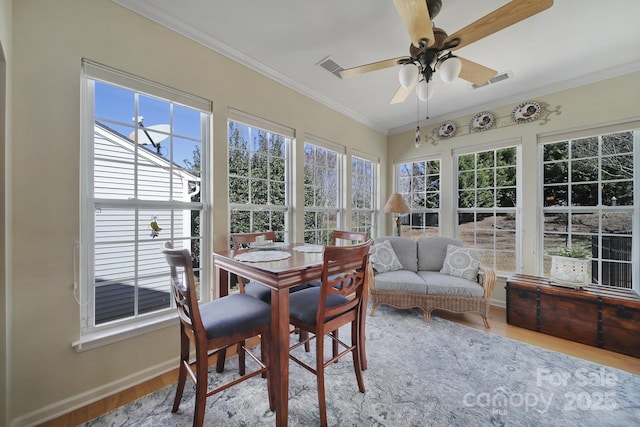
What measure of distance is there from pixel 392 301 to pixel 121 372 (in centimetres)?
262

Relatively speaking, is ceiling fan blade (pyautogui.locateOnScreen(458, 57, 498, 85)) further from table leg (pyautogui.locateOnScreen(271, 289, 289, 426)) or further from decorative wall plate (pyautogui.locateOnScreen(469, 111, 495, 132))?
table leg (pyautogui.locateOnScreen(271, 289, 289, 426))

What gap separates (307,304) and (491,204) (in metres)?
3.33

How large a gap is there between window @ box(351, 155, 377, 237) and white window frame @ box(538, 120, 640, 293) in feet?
7.57

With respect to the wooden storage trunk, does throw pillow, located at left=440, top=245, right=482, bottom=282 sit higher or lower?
higher

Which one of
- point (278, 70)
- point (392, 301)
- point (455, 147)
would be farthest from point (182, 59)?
point (455, 147)

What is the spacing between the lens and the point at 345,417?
150 cm

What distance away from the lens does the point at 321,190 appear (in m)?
3.51

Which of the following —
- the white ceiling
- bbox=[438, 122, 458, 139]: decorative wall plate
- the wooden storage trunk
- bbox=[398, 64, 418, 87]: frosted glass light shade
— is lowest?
the wooden storage trunk

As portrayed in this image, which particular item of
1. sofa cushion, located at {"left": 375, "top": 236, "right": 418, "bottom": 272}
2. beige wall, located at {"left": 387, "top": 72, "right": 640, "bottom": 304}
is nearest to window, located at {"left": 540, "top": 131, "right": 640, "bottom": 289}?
beige wall, located at {"left": 387, "top": 72, "right": 640, "bottom": 304}

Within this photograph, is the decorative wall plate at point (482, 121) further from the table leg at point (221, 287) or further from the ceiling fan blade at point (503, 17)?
the table leg at point (221, 287)

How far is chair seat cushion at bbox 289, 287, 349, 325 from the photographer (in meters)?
1.55

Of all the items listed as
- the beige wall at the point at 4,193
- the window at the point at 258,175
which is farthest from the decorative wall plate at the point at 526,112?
the beige wall at the point at 4,193

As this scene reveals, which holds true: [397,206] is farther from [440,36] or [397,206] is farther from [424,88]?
[440,36]

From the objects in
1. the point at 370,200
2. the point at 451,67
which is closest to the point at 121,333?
the point at 451,67
